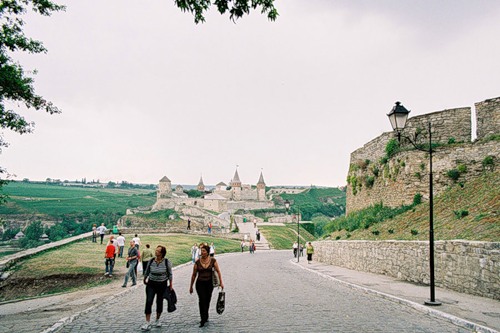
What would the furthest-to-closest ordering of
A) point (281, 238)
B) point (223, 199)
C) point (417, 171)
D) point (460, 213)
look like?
1. point (223, 199)
2. point (281, 238)
3. point (417, 171)
4. point (460, 213)

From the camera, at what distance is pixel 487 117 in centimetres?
1597

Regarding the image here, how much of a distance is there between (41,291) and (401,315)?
555 inches

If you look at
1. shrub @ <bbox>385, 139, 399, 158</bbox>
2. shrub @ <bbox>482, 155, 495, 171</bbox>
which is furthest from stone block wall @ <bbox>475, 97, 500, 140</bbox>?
shrub @ <bbox>385, 139, 399, 158</bbox>

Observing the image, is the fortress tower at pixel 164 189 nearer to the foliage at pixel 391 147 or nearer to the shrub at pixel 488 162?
the foliage at pixel 391 147

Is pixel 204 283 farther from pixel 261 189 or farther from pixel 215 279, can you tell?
pixel 261 189

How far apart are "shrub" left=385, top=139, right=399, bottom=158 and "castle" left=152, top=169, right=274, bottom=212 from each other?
314ft

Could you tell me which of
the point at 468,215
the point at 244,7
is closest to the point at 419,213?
the point at 468,215

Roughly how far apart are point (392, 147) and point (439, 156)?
500 cm

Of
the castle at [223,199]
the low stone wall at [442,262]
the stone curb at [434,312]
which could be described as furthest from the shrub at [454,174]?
the castle at [223,199]

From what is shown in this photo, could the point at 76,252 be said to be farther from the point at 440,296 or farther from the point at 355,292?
the point at 440,296

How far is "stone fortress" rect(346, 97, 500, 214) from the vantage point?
1555cm

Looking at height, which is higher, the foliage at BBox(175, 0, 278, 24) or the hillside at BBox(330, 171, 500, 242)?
the foliage at BBox(175, 0, 278, 24)

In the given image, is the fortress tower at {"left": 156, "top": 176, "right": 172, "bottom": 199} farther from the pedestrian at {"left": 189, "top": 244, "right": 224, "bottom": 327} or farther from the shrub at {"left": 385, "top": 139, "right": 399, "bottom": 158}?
the pedestrian at {"left": 189, "top": 244, "right": 224, "bottom": 327}

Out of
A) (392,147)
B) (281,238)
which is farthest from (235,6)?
(281,238)
